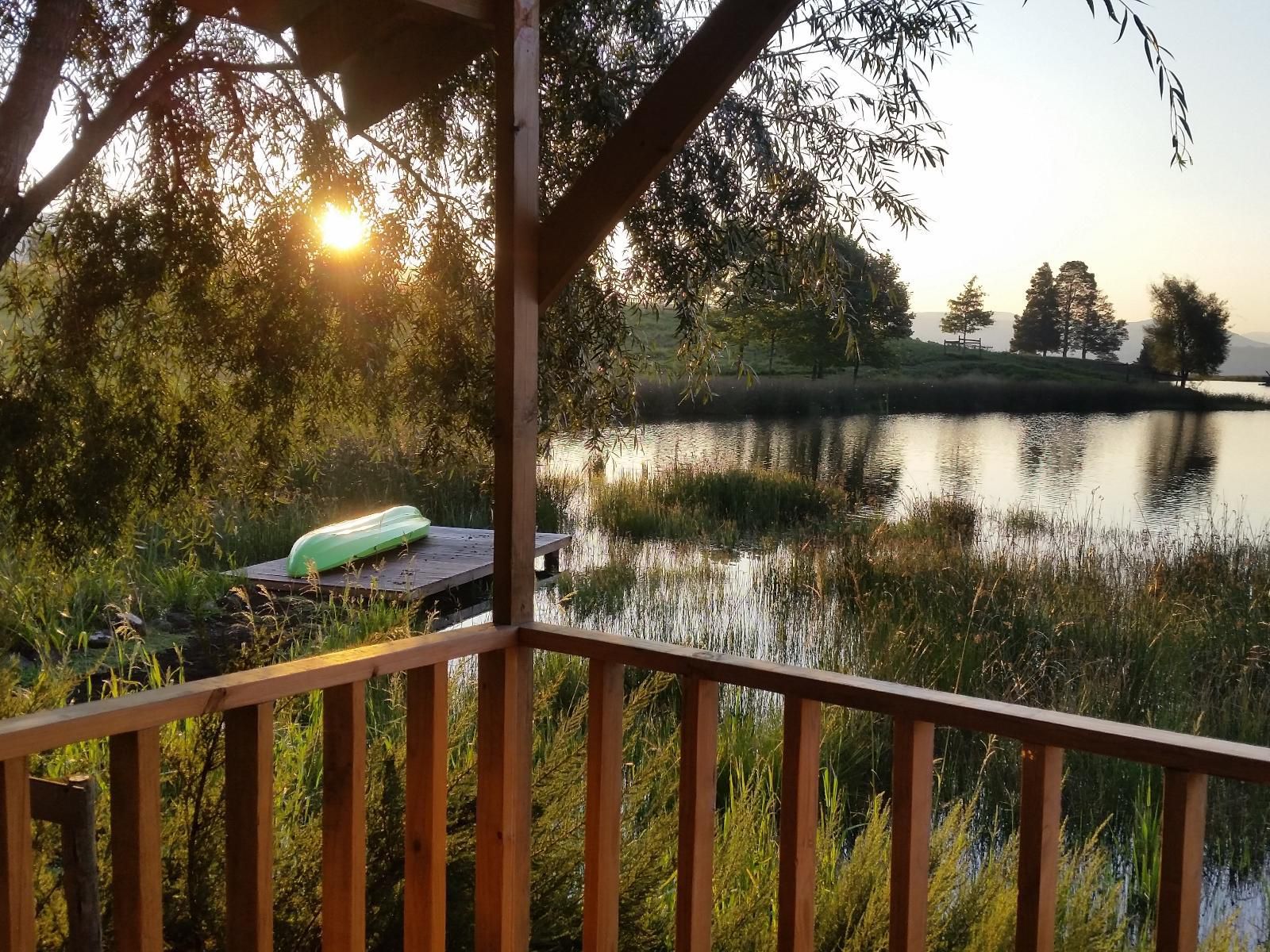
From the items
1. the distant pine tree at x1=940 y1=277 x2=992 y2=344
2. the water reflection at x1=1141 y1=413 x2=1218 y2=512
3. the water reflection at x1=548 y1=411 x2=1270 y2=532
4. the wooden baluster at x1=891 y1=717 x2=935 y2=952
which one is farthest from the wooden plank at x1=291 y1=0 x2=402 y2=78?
the distant pine tree at x1=940 y1=277 x2=992 y2=344

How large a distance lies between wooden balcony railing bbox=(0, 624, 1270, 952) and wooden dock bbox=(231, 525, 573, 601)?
11.0 feet

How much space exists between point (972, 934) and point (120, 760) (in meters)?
2.03

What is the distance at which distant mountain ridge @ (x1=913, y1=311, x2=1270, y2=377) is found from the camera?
39.3 ft

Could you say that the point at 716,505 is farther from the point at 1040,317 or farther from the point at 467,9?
the point at 467,9

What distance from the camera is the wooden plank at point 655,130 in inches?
62.6

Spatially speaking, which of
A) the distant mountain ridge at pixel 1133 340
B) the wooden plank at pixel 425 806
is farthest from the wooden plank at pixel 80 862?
the distant mountain ridge at pixel 1133 340

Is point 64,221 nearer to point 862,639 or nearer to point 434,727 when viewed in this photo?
point 434,727

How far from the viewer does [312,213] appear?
353 centimetres

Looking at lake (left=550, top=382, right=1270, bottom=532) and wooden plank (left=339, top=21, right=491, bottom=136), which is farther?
lake (left=550, top=382, right=1270, bottom=532)

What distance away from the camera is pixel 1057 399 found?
16.0 metres

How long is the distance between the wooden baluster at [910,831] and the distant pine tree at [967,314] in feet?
50.8

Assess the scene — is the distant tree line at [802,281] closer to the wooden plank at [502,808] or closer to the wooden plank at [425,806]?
the wooden plank at [502,808]

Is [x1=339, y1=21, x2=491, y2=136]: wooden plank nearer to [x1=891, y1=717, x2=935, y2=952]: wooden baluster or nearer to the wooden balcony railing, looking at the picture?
the wooden balcony railing

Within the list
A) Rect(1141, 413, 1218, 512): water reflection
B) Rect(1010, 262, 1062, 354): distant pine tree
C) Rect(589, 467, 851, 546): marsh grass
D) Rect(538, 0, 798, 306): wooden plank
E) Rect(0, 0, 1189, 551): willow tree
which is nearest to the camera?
Rect(538, 0, 798, 306): wooden plank
